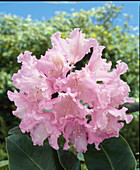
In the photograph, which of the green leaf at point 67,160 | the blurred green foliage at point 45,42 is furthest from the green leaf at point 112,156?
the blurred green foliage at point 45,42

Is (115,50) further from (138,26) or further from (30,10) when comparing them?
(30,10)

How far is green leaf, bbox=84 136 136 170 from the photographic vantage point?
2.18 feet

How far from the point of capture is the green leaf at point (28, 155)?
0.61 meters

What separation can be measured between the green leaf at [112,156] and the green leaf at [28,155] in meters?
0.10

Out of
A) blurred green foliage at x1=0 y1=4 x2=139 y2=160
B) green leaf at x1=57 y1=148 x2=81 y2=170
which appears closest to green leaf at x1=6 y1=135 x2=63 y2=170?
green leaf at x1=57 y1=148 x2=81 y2=170

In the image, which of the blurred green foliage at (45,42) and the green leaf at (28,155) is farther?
the blurred green foliage at (45,42)

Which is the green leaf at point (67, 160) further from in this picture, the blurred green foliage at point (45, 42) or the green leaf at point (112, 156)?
the blurred green foliage at point (45, 42)

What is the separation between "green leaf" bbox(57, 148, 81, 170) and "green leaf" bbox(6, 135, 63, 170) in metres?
A: 0.02

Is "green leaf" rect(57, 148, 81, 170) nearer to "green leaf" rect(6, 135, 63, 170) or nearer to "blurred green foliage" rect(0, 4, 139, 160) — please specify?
"green leaf" rect(6, 135, 63, 170)

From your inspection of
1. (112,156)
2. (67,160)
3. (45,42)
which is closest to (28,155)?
(67,160)

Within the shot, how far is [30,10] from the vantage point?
322 centimetres

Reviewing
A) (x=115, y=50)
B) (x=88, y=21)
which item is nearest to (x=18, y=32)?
(x=88, y=21)

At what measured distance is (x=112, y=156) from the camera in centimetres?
68

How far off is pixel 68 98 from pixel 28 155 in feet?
0.60
